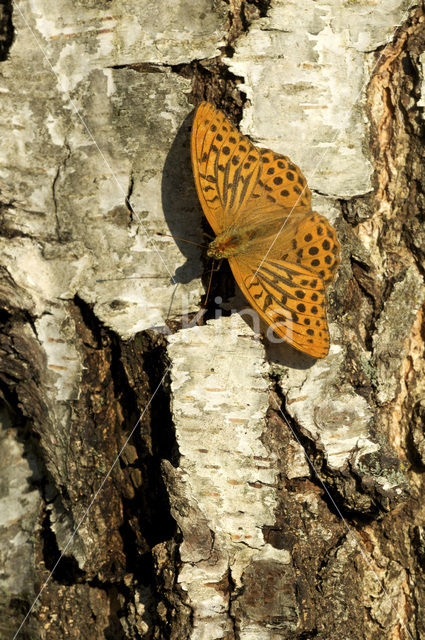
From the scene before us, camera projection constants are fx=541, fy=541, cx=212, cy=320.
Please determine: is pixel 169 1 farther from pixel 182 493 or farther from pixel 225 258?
pixel 182 493

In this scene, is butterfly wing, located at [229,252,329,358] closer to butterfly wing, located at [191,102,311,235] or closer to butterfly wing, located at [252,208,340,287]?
butterfly wing, located at [252,208,340,287]

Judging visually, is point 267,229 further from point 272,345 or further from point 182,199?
point 272,345

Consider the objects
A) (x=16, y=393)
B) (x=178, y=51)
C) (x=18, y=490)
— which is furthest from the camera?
(x=18, y=490)

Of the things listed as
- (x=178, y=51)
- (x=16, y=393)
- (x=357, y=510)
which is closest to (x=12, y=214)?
→ (x=16, y=393)

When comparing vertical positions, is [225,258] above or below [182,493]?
above

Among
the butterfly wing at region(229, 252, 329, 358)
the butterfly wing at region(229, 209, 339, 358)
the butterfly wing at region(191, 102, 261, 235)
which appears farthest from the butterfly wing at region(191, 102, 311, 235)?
the butterfly wing at region(229, 252, 329, 358)

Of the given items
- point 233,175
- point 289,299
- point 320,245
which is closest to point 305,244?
point 320,245

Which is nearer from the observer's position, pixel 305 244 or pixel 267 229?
pixel 305 244
